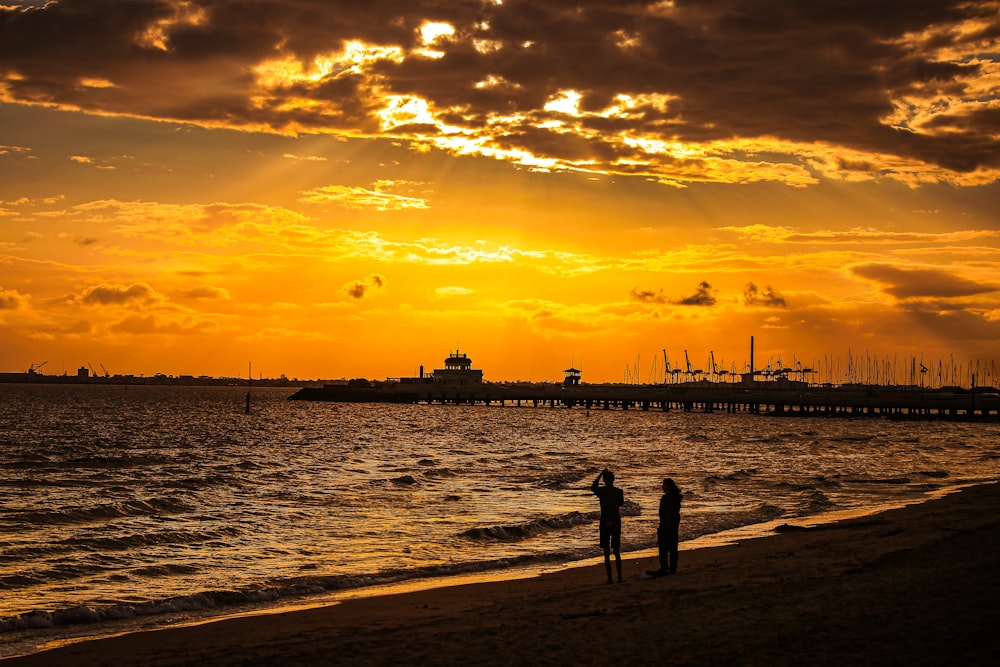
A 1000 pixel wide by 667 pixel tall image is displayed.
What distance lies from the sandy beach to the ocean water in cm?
245

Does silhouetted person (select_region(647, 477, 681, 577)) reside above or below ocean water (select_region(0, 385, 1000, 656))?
above

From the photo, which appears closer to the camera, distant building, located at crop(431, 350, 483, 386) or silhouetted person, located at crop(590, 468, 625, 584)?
silhouetted person, located at crop(590, 468, 625, 584)

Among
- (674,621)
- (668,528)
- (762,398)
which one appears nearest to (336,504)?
(668,528)

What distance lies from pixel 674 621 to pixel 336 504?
851 inches

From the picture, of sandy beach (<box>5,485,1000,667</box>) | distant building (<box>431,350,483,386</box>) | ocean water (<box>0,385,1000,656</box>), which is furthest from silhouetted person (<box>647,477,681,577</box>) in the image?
distant building (<box>431,350,483,386</box>)

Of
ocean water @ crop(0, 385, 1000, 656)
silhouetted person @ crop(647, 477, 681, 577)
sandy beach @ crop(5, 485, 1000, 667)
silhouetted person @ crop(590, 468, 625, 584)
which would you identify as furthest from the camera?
ocean water @ crop(0, 385, 1000, 656)

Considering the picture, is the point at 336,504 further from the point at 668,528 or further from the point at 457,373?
the point at 457,373

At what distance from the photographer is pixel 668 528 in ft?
56.3

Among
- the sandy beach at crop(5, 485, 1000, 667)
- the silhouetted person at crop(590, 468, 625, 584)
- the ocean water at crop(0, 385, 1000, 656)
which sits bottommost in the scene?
the ocean water at crop(0, 385, 1000, 656)

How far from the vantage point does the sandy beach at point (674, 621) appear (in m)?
10.4

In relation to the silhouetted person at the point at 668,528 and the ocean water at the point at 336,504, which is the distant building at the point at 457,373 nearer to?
the ocean water at the point at 336,504

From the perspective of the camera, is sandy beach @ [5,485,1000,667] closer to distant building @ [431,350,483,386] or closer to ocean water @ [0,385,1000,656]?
ocean water @ [0,385,1000,656]

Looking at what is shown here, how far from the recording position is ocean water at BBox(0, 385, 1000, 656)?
60.7 ft

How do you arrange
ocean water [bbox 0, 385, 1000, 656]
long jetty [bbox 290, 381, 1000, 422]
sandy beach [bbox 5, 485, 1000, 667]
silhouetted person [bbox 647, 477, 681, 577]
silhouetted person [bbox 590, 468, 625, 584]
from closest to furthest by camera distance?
sandy beach [bbox 5, 485, 1000, 667]
silhouetted person [bbox 590, 468, 625, 584]
silhouetted person [bbox 647, 477, 681, 577]
ocean water [bbox 0, 385, 1000, 656]
long jetty [bbox 290, 381, 1000, 422]
